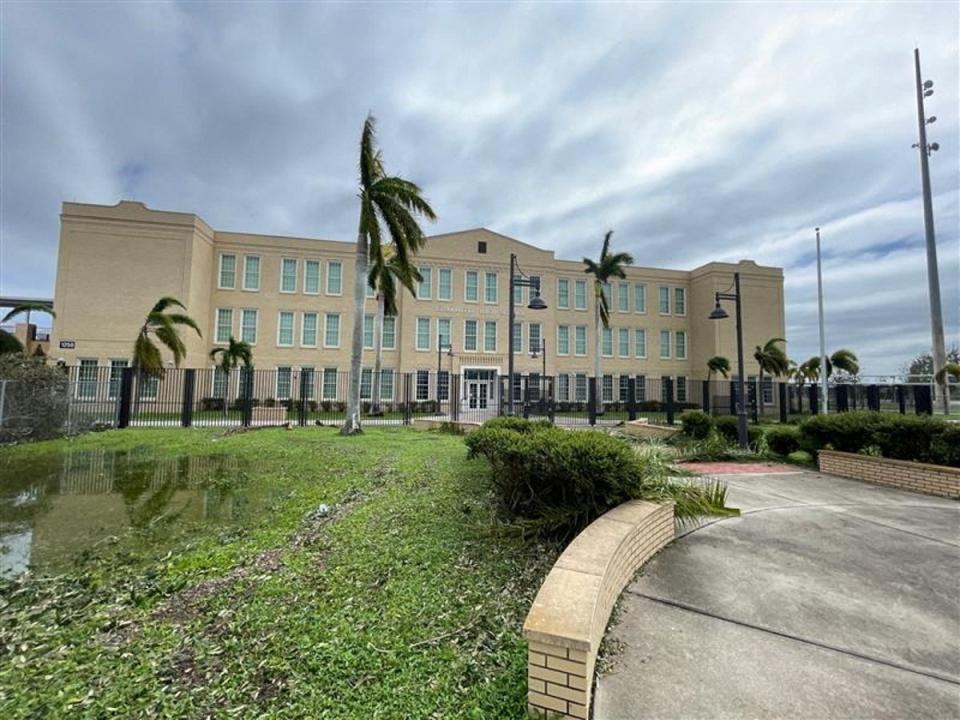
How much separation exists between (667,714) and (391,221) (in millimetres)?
Result: 14102

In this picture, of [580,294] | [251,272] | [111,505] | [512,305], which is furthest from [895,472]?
[251,272]

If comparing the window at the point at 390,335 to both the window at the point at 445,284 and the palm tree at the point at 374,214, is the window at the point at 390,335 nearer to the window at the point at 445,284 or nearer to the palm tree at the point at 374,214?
the window at the point at 445,284

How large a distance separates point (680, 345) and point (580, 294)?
407 inches

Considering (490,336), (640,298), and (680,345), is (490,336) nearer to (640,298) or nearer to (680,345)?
(640,298)

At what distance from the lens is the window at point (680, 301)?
141ft

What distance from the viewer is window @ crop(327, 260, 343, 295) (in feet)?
118

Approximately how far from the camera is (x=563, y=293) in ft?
133

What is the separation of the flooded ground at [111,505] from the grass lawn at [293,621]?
0.26 meters

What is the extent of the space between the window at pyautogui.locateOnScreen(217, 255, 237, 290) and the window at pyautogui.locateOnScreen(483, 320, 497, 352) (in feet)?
60.8

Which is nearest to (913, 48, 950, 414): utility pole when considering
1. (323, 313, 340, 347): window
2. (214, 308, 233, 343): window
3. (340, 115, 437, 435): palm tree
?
(340, 115, 437, 435): palm tree

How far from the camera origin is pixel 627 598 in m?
3.65

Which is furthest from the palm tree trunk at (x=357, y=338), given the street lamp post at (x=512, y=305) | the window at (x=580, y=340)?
the window at (x=580, y=340)

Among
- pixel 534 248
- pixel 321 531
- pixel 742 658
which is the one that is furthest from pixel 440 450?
pixel 534 248

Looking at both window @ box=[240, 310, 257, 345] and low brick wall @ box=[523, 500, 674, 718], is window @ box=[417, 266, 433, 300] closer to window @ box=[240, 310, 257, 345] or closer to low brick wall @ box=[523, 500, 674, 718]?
window @ box=[240, 310, 257, 345]
